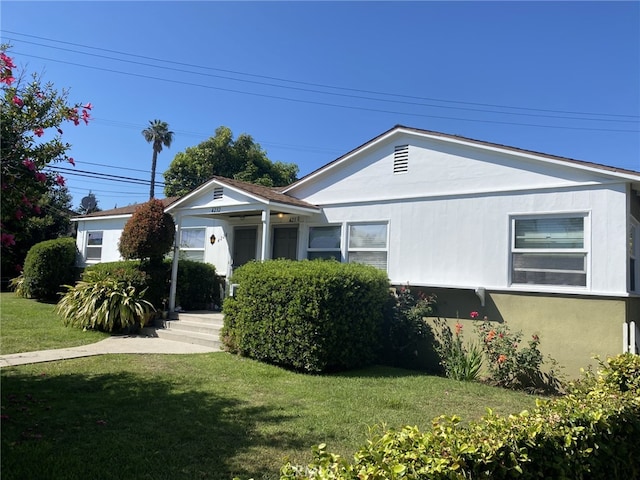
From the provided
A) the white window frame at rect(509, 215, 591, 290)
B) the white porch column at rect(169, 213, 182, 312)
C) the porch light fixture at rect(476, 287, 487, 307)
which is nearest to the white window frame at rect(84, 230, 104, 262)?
the white porch column at rect(169, 213, 182, 312)

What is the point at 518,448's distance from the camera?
2.67m

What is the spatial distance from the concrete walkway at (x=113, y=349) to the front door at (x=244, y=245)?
12.0 ft

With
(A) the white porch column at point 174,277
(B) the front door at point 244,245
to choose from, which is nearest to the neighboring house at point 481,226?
(A) the white porch column at point 174,277

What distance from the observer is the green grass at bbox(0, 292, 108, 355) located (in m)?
9.00

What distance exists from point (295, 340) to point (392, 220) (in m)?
3.96

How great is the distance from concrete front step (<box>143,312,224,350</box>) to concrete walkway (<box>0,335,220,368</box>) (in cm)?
17

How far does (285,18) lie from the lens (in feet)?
39.5

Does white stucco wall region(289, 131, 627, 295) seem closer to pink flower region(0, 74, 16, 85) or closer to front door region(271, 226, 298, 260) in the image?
front door region(271, 226, 298, 260)

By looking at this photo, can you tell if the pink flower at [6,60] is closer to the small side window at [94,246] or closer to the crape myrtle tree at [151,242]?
the crape myrtle tree at [151,242]

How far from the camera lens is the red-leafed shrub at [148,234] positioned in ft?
39.5

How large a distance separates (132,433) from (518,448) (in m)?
3.75

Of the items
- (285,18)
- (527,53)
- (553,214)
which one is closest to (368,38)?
(285,18)

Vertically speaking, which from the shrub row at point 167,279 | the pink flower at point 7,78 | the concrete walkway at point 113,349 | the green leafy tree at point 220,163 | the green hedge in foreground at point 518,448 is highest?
the green leafy tree at point 220,163

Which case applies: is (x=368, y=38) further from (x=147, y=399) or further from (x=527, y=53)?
(x=147, y=399)
